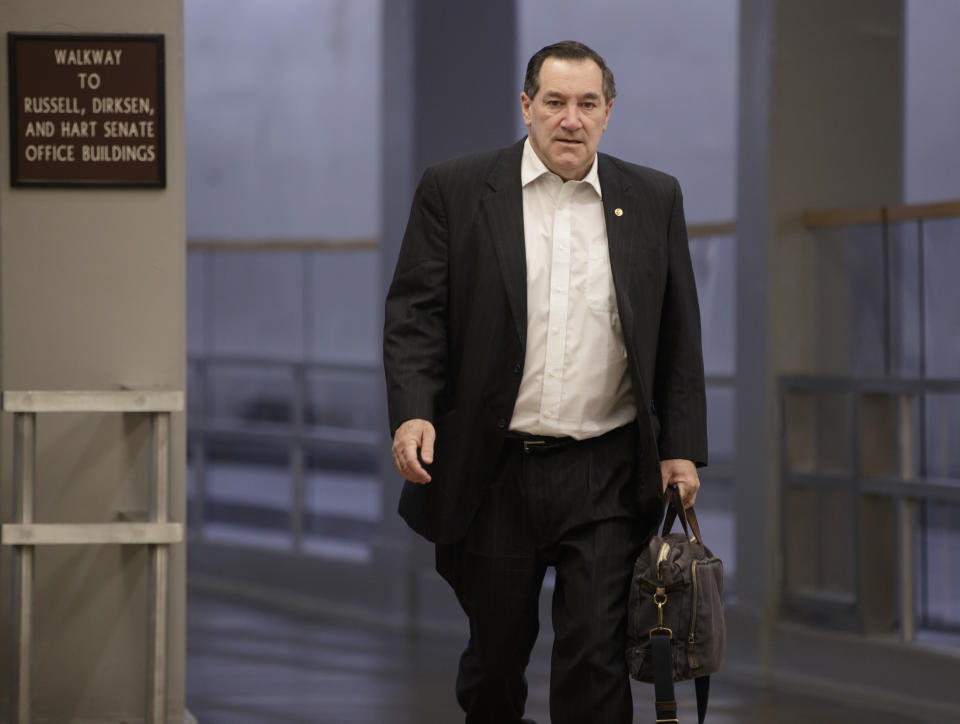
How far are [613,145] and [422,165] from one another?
1.07 meters

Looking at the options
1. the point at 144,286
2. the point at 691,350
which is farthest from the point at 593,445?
the point at 144,286

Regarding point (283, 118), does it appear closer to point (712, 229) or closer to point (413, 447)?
point (712, 229)

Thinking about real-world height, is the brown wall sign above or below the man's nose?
above

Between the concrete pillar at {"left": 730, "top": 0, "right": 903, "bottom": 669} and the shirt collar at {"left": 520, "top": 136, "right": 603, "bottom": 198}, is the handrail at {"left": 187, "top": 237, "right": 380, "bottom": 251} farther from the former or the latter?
the shirt collar at {"left": 520, "top": 136, "right": 603, "bottom": 198}

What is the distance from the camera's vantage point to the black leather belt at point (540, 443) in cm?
279

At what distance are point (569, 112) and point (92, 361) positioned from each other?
1.31m

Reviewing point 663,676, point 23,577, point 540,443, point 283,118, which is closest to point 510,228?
point 540,443

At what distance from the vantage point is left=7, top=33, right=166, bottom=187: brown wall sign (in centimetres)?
341

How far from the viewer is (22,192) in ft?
11.3

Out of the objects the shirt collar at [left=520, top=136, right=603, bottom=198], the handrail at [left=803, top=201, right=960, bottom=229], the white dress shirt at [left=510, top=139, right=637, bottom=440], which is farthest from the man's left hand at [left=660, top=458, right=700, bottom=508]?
the handrail at [left=803, top=201, right=960, bottom=229]

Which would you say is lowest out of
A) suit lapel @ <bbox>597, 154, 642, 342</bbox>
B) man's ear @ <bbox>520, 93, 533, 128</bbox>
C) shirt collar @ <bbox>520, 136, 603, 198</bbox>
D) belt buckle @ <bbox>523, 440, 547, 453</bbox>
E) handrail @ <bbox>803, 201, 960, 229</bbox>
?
belt buckle @ <bbox>523, 440, 547, 453</bbox>

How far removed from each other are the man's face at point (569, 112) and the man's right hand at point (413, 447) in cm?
54

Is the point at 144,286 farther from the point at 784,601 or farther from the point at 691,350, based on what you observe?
the point at 784,601

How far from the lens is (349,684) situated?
441 centimetres
